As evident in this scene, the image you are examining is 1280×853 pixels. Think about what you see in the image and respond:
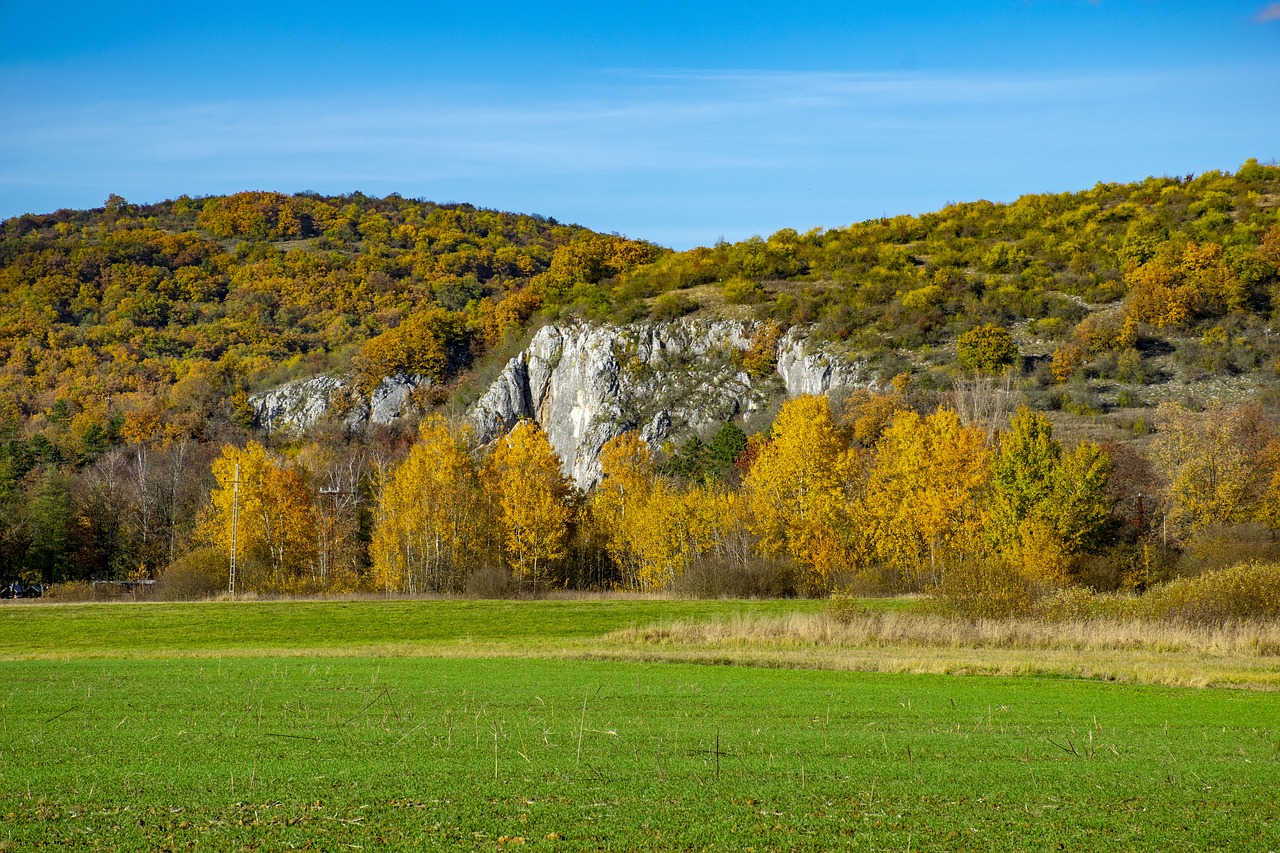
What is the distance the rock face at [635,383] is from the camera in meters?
102

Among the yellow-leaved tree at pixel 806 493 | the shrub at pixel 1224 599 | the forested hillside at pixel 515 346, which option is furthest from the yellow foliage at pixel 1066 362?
the shrub at pixel 1224 599

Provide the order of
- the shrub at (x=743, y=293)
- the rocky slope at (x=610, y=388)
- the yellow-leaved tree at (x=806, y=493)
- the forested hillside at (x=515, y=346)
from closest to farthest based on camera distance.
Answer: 1. the yellow-leaved tree at (x=806, y=493)
2. the forested hillside at (x=515, y=346)
3. the rocky slope at (x=610, y=388)
4. the shrub at (x=743, y=293)

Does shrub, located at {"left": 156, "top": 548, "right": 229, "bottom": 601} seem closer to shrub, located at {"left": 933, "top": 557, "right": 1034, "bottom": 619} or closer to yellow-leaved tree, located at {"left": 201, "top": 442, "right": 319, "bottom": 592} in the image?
yellow-leaved tree, located at {"left": 201, "top": 442, "right": 319, "bottom": 592}

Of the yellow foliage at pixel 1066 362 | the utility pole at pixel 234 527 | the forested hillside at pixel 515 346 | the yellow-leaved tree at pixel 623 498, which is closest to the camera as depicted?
the utility pole at pixel 234 527

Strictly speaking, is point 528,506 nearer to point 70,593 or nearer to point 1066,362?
point 70,593

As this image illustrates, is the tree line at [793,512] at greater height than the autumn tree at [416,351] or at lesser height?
lesser

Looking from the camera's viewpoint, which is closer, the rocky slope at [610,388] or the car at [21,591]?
the car at [21,591]

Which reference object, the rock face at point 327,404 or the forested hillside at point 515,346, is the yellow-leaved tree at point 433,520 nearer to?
the forested hillside at point 515,346

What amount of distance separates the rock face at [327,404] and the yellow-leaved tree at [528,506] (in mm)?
49536

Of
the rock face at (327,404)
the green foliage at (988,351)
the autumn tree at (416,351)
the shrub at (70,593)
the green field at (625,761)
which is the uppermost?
the autumn tree at (416,351)

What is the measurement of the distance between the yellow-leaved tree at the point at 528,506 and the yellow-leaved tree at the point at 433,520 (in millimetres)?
2111

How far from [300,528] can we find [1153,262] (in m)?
78.4

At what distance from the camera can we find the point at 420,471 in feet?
227

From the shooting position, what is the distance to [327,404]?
384 feet
